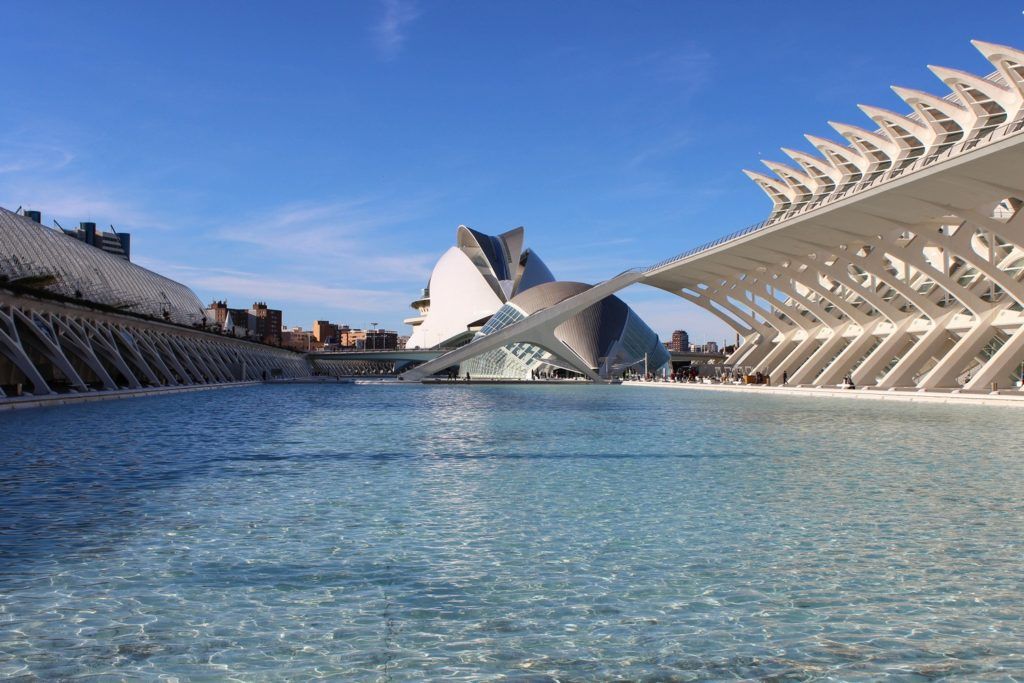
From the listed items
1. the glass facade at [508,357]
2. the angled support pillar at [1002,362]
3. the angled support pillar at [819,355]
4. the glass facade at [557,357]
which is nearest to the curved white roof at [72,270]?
the glass facade at [508,357]

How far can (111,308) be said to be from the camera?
37.6m

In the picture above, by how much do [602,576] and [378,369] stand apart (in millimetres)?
142226

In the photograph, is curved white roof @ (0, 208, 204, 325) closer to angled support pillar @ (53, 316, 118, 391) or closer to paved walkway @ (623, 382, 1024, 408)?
angled support pillar @ (53, 316, 118, 391)

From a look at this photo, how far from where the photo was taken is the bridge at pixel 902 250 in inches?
1017

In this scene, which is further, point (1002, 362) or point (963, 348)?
point (963, 348)

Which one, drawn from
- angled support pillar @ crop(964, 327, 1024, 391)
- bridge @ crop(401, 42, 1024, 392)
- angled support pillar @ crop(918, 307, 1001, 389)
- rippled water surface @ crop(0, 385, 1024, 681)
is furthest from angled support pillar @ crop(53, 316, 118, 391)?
angled support pillar @ crop(964, 327, 1024, 391)

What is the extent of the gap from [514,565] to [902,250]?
31.3m

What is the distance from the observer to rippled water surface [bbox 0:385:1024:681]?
4.27 meters

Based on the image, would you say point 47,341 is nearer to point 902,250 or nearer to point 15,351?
point 15,351

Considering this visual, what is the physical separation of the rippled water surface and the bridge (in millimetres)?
16791

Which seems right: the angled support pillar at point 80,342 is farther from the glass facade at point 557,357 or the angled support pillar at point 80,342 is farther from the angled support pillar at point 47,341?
the glass facade at point 557,357

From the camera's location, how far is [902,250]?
33.0 m

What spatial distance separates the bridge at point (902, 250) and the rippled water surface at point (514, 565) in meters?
16.8

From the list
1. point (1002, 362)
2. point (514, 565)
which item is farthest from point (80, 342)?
point (1002, 362)
